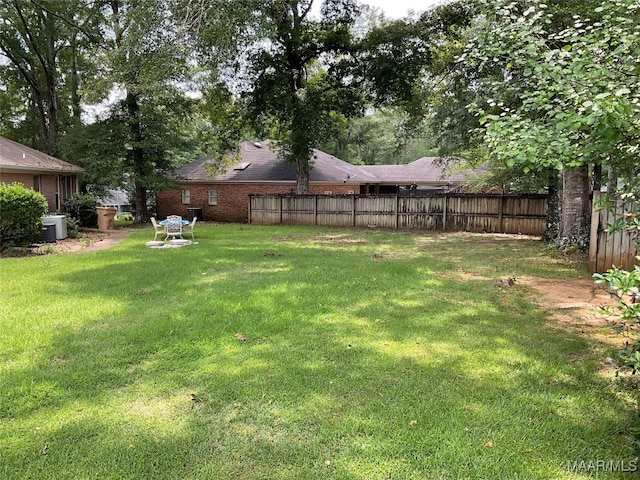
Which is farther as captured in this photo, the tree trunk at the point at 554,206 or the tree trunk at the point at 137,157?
the tree trunk at the point at 137,157

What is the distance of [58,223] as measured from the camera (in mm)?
13961

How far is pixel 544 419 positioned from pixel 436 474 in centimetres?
115

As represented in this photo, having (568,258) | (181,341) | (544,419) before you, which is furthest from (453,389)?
(568,258)

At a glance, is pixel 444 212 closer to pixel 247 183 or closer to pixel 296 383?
pixel 247 183

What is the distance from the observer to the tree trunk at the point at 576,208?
1078 centimetres

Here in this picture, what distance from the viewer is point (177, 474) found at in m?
2.56

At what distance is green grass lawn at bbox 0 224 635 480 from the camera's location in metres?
2.71

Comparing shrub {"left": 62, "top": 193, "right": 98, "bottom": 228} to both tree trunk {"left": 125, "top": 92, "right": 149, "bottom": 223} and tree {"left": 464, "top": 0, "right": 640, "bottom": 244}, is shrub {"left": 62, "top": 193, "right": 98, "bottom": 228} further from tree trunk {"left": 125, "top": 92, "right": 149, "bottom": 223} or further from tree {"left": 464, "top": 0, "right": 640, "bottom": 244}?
tree {"left": 464, "top": 0, "right": 640, "bottom": 244}

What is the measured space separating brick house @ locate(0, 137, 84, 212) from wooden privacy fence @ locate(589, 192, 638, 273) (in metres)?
16.5

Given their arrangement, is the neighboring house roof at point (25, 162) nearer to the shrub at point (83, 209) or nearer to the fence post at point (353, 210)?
the shrub at point (83, 209)

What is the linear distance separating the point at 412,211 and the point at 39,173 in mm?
15095

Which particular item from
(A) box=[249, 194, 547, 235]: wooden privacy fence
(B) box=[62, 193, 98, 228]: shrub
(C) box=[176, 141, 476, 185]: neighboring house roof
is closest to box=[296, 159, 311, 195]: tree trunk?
(A) box=[249, 194, 547, 235]: wooden privacy fence

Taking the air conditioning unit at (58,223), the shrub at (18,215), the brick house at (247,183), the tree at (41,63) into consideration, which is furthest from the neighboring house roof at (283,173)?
the shrub at (18,215)

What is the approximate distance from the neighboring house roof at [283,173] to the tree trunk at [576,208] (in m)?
11.2
